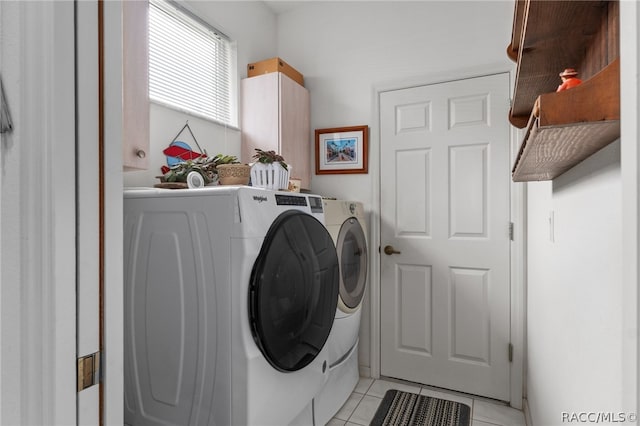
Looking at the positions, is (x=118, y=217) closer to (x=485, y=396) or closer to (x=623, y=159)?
(x=623, y=159)

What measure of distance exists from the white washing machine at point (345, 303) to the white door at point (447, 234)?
0.29 m

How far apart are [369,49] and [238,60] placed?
966 mm

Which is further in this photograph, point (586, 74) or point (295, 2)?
point (295, 2)

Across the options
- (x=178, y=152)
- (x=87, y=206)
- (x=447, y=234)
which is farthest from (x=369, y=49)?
(x=87, y=206)

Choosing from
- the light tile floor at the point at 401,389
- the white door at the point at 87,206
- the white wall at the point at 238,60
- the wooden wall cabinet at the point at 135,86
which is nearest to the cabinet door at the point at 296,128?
the white wall at the point at 238,60

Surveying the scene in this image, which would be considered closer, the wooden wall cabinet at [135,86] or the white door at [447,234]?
the wooden wall cabinet at [135,86]

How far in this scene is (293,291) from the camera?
1.42 m

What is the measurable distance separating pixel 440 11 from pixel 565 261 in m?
2.05

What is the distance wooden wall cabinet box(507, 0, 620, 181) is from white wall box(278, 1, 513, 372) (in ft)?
4.65

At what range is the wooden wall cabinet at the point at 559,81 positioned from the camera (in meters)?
0.52

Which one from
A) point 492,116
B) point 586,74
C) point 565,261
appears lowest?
point 565,261

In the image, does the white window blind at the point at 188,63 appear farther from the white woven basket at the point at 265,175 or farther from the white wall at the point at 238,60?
the white woven basket at the point at 265,175

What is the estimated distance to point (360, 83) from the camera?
8.70ft

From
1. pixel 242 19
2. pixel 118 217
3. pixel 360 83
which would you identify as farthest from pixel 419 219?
pixel 118 217
